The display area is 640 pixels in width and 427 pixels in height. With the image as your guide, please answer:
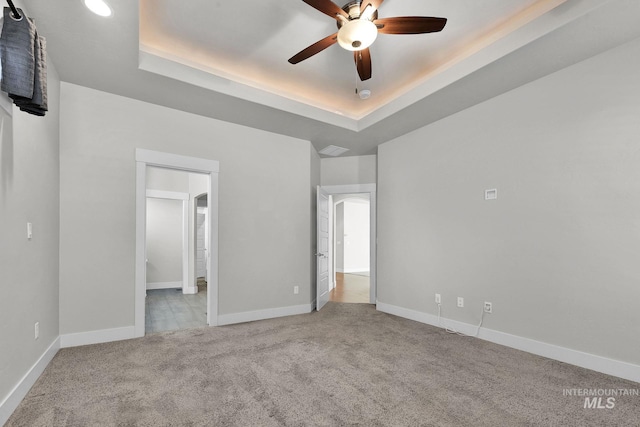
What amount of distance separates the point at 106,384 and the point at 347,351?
2044 mm

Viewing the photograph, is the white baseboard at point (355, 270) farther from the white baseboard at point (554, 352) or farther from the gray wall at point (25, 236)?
the gray wall at point (25, 236)

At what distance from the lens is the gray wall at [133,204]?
3.08 metres

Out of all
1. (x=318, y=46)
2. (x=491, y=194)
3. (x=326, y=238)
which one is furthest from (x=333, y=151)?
(x=318, y=46)

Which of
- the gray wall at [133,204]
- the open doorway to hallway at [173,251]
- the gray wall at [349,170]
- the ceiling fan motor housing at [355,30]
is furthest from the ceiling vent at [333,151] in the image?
the ceiling fan motor housing at [355,30]

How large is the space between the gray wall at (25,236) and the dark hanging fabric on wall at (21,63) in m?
0.26

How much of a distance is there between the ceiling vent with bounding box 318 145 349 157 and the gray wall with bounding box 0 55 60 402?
11.4 feet

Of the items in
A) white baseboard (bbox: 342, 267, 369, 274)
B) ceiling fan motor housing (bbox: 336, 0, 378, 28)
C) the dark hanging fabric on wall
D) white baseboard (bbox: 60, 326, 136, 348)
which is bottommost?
white baseboard (bbox: 342, 267, 369, 274)

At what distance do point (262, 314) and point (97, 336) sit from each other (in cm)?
185

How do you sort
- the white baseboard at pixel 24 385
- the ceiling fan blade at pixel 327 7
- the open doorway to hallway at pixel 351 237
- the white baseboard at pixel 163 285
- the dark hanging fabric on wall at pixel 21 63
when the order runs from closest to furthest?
1. the dark hanging fabric on wall at pixel 21 63
2. the white baseboard at pixel 24 385
3. the ceiling fan blade at pixel 327 7
4. the white baseboard at pixel 163 285
5. the open doorway to hallway at pixel 351 237

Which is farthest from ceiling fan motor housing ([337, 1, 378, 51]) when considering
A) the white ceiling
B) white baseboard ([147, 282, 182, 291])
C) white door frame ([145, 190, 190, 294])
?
white baseboard ([147, 282, 182, 291])

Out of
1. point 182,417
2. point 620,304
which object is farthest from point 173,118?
point 620,304

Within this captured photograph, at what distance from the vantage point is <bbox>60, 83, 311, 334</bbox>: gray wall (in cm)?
308

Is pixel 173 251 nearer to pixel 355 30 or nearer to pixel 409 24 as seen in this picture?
pixel 355 30

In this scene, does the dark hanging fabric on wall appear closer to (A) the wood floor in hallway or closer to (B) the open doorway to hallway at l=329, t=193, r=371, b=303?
(A) the wood floor in hallway
